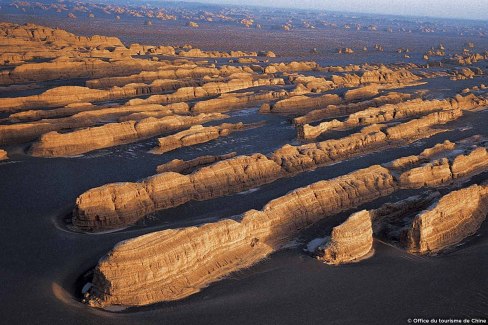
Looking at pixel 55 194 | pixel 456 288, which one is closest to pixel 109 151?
pixel 55 194

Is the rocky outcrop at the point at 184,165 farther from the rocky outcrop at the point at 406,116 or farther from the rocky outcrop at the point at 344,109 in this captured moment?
the rocky outcrop at the point at 344,109

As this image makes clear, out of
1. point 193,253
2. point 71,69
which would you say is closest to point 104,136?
point 193,253

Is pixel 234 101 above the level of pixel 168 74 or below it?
below

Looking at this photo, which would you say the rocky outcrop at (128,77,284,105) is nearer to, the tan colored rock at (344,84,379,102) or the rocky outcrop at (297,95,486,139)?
the tan colored rock at (344,84,379,102)

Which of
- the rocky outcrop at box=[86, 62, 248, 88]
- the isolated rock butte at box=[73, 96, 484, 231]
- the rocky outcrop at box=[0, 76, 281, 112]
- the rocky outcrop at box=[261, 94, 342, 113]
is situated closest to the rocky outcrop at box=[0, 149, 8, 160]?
the rocky outcrop at box=[0, 76, 281, 112]

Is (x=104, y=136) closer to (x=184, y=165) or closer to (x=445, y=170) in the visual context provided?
(x=184, y=165)

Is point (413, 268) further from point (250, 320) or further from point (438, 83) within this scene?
point (438, 83)

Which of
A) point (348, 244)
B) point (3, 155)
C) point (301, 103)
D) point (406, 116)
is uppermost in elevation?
point (406, 116)
